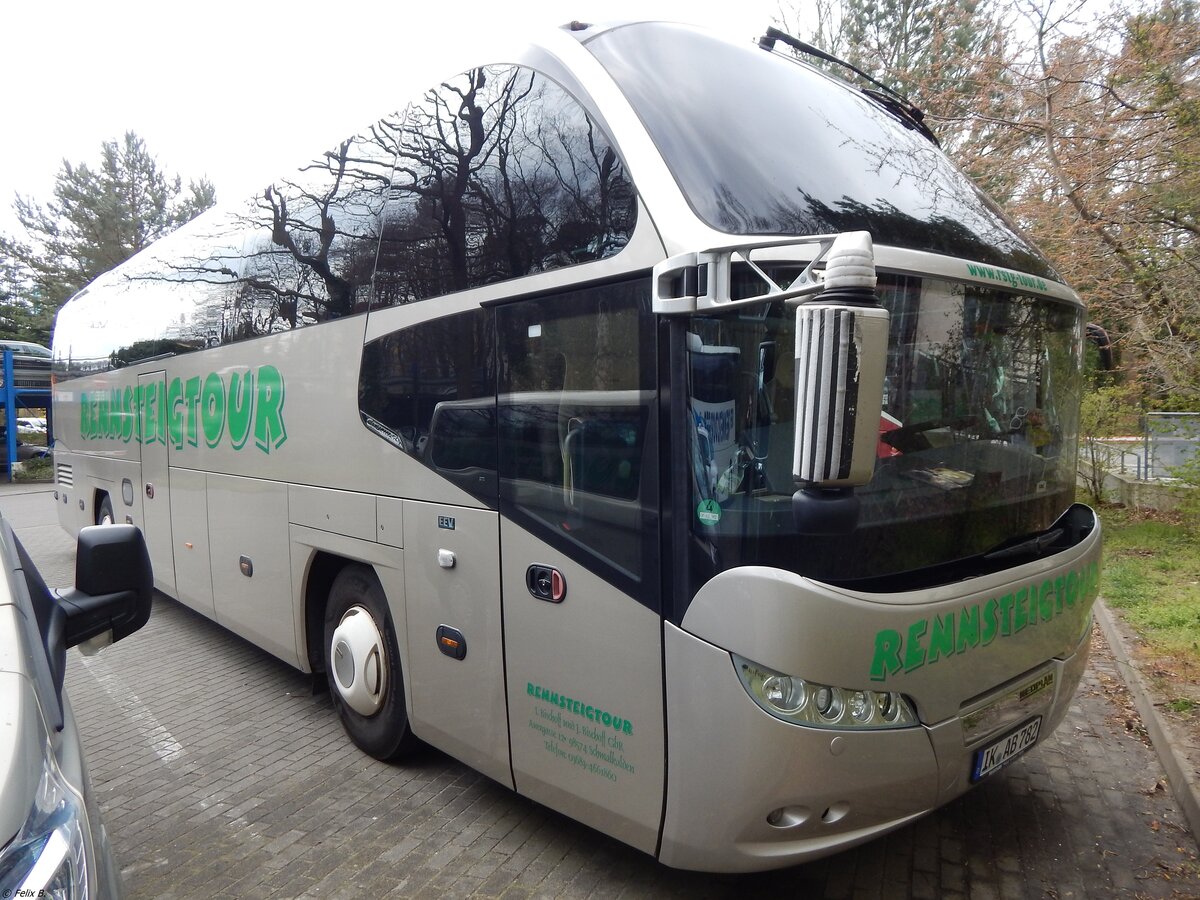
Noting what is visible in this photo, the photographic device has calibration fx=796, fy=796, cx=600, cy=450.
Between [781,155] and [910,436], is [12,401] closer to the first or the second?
[781,155]

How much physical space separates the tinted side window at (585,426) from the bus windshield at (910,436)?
0.25 m

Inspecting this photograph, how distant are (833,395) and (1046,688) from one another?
2035 mm

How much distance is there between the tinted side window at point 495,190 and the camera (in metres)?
3.03

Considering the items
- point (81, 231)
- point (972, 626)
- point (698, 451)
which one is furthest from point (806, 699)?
point (81, 231)

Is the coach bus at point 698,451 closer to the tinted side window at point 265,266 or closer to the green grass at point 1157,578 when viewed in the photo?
the tinted side window at point 265,266

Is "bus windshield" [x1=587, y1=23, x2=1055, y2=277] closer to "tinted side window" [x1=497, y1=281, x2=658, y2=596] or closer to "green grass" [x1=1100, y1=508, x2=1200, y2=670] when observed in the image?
"tinted side window" [x1=497, y1=281, x2=658, y2=596]

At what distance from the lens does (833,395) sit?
7.02 feet

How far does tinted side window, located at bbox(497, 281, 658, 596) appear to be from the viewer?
2803 mm

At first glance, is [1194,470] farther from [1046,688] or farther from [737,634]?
[737,634]

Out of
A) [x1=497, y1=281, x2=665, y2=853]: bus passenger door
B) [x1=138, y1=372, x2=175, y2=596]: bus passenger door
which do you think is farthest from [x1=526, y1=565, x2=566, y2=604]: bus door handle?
[x1=138, y1=372, x2=175, y2=596]: bus passenger door

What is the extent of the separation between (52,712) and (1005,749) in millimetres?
3204

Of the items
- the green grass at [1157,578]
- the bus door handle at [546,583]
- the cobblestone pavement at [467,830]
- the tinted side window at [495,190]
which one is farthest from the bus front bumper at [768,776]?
the green grass at [1157,578]

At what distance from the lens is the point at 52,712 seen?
1940 mm

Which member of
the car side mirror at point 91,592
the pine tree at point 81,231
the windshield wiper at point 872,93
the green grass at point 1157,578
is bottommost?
the green grass at point 1157,578
